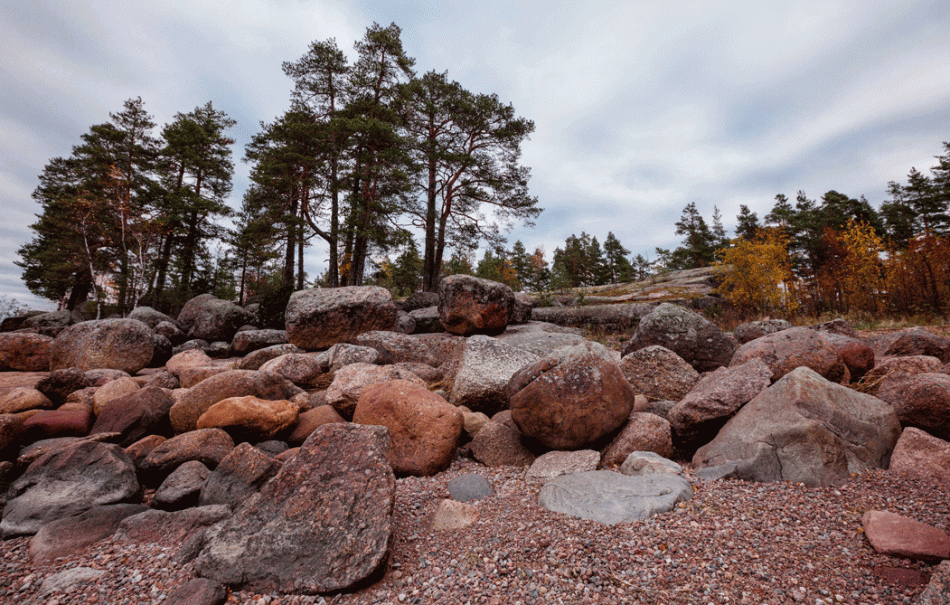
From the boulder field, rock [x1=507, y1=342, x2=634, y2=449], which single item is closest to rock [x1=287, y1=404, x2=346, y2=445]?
the boulder field

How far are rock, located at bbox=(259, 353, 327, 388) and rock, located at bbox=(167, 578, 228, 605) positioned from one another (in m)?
4.68

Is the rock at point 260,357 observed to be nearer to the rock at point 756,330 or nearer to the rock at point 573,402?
the rock at point 573,402

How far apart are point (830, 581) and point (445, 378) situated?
545cm

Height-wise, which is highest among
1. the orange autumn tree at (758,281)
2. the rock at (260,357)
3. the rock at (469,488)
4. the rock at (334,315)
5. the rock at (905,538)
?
the orange autumn tree at (758,281)

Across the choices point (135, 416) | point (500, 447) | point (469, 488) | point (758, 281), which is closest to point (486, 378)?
point (500, 447)

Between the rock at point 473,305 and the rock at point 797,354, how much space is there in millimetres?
5588

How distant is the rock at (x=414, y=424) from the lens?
4.32 m

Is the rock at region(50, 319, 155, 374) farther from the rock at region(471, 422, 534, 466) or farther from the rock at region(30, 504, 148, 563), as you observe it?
the rock at region(471, 422, 534, 466)

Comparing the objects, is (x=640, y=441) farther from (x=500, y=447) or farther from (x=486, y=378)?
(x=486, y=378)

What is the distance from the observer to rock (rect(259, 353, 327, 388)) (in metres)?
6.85

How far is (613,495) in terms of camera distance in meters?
3.20

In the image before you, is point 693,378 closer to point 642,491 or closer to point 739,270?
point 642,491

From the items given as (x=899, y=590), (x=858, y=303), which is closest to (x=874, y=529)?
(x=899, y=590)

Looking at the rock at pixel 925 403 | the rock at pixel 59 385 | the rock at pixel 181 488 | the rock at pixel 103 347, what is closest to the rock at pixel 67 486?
the rock at pixel 181 488
